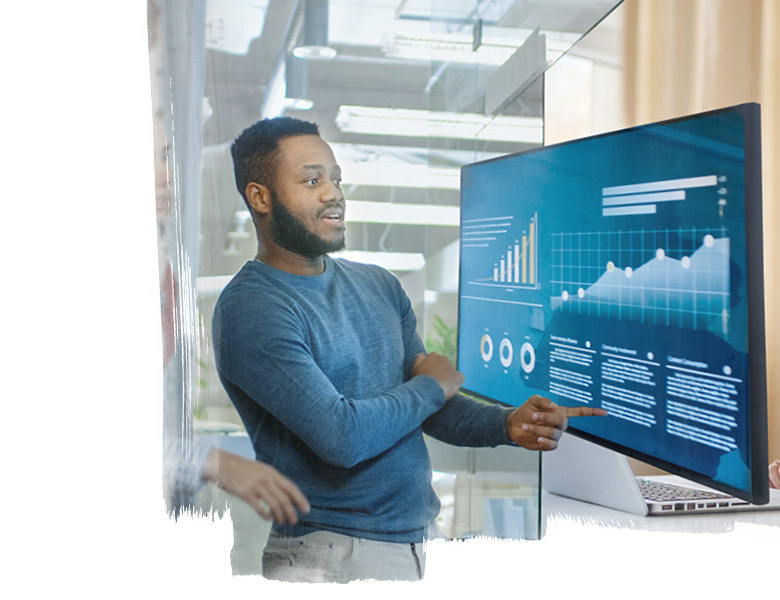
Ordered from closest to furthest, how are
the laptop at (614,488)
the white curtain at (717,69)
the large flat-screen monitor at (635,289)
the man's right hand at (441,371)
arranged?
the large flat-screen monitor at (635,289) → the man's right hand at (441,371) → the laptop at (614,488) → the white curtain at (717,69)

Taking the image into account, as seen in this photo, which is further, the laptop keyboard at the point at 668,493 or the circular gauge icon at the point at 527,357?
the laptop keyboard at the point at 668,493

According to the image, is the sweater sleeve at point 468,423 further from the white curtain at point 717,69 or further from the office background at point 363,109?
the white curtain at point 717,69

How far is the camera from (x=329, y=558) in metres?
0.84

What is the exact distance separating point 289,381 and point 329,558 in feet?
0.73

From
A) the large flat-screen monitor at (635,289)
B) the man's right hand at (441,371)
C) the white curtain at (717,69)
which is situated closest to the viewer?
the large flat-screen monitor at (635,289)

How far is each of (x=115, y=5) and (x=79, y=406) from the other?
1.53 feet

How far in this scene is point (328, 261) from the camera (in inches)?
32.7

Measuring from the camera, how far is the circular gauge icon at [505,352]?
3.03ft

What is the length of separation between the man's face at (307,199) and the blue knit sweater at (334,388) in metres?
0.03

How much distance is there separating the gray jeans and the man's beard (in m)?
0.33

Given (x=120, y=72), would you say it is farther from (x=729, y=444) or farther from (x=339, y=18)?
(x=729, y=444)

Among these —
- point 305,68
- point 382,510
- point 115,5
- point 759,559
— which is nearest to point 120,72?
point 115,5

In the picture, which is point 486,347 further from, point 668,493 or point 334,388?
point 668,493

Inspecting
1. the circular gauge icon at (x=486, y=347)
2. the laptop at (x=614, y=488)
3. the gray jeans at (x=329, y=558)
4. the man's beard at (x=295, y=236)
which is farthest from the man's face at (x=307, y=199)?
the laptop at (x=614, y=488)
